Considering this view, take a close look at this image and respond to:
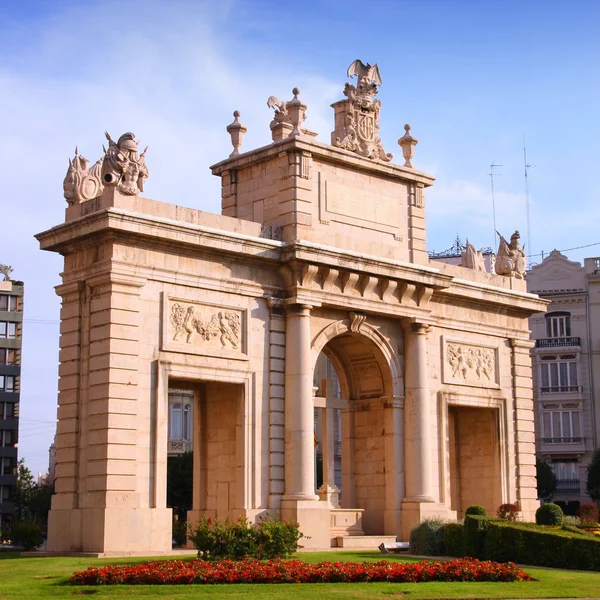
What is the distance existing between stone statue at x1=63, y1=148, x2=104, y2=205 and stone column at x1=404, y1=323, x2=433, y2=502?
36.1 feet

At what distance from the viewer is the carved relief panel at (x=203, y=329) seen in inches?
1168

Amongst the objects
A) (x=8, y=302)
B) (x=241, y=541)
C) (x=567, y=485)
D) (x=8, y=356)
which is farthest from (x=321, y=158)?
(x=8, y=302)

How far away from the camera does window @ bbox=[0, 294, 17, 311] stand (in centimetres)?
8381

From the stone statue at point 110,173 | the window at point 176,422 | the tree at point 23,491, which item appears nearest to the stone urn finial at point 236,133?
the stone statue at point 110,173

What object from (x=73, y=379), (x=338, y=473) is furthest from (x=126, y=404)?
(x=338, y=473)

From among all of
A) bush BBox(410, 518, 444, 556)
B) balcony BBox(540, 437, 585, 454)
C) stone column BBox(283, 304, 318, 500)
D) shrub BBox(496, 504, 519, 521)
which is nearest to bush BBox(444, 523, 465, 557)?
bush BBox(410, 518, 444, 556)

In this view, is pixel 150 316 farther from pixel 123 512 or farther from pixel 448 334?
pixel 448 334

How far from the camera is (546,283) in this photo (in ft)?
221

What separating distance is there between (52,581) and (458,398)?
1920cm

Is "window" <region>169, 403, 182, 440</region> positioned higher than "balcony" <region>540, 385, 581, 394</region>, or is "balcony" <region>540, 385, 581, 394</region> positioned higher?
"balcony" <region>540, 385, 581, 394</region>

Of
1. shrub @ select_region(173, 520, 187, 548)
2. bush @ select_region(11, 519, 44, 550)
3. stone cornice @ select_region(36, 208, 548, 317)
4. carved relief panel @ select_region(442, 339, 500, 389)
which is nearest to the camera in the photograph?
stone cornice @ select_region(36, 208, 548, 317)

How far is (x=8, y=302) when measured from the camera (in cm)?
8406

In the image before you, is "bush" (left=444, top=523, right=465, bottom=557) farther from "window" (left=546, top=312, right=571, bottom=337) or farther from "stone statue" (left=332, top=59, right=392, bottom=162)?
"window" (left=546, top=312, right=571, bottom=337)

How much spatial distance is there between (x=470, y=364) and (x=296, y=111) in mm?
10858
